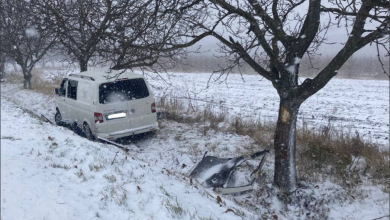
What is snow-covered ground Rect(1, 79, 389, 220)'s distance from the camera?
4055mm

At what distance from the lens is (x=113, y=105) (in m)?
9.07

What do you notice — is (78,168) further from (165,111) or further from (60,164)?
(165,111)

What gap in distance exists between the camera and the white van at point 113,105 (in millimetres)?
8992

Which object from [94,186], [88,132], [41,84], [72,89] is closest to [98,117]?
[88,132]

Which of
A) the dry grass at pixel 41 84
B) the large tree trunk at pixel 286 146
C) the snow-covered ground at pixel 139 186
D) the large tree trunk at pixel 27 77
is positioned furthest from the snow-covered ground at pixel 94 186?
the large tree trunk at pixel 27 77

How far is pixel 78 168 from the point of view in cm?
539

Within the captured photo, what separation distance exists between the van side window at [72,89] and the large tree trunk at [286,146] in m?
6.41

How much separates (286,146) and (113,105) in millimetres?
4790

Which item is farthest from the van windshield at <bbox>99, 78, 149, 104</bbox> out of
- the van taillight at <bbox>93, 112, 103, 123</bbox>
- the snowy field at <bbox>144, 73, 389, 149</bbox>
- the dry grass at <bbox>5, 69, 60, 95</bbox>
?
the dry grass at <bbox>5, 69, 60, 95</bbox>

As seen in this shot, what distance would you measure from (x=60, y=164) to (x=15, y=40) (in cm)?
1979

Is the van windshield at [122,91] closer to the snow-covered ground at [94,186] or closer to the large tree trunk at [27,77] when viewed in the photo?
the snow-covered ground at [94,186]

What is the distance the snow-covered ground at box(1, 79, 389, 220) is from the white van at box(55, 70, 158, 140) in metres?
0.81

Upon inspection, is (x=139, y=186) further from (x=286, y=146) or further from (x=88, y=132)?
(x=88, y=132)

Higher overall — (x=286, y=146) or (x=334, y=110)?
(x=286, y=146)
